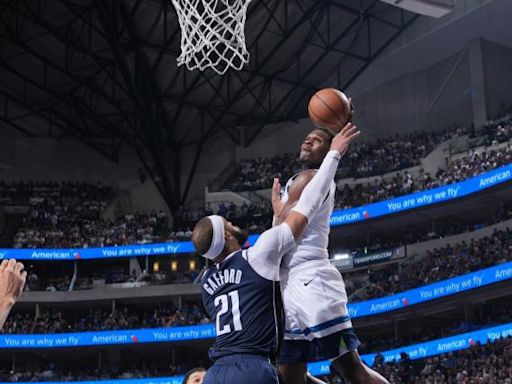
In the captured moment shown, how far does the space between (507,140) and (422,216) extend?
4.05m

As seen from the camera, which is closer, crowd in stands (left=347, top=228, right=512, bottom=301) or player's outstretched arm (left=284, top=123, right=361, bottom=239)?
player's outstretched arm (left=284, top=123, right=361, bottom=239)

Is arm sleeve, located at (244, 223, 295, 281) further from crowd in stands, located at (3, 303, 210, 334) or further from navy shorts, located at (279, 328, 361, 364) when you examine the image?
crowd in stands, located at (3, 303, 210, 334)

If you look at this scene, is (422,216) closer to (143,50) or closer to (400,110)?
(400,110)

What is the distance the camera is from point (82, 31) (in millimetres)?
29766

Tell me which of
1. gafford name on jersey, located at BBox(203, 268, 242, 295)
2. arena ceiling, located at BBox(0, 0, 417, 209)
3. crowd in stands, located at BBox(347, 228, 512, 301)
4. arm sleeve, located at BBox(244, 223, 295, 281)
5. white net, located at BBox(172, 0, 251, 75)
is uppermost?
arena ceiling, located at BBox(0, 0, 417, 209)

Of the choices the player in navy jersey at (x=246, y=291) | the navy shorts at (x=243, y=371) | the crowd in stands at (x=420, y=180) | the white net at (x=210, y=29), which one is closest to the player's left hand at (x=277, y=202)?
the player in navy jersey at (x=246, y=291)

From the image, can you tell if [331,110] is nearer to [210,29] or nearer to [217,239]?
[217,239]

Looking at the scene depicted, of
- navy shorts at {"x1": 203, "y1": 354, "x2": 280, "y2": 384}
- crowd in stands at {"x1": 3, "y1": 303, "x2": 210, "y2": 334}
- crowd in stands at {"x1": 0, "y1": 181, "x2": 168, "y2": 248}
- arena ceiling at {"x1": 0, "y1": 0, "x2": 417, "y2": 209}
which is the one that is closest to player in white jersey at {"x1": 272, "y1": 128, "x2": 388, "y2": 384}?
navy shorts at {"x1": 203, "y1": 354, "x2": 280, "y2": 384}

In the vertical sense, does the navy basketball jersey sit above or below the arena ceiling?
below

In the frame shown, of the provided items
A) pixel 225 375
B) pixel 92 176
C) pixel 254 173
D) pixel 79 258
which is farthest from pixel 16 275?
pixel 92 176

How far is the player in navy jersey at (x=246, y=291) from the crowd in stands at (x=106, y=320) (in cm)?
2471

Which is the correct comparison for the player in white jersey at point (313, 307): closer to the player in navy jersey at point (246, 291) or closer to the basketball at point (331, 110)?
the basketball at point (331, 110)

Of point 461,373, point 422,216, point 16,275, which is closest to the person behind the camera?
point 16,275

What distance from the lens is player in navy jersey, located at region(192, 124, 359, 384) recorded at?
451 cm
